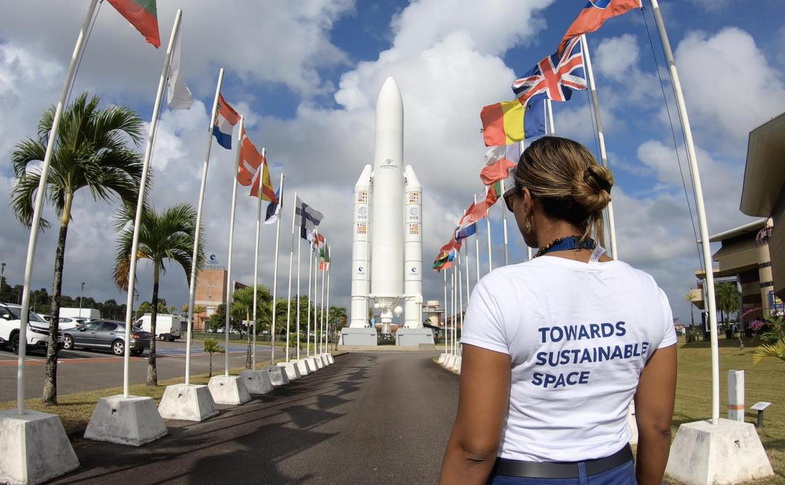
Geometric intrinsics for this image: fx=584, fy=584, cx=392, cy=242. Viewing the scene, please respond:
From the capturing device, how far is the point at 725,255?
2464 inches

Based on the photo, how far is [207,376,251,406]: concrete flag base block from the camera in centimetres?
1311

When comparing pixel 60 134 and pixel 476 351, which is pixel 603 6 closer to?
pixel 476 351

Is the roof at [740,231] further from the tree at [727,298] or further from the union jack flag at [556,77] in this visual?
the union jack flag at [556,77]

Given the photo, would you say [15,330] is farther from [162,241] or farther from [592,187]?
[592,187]

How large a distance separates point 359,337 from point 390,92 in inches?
1030

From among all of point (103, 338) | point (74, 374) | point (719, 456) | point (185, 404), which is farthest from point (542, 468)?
point (103, 338)

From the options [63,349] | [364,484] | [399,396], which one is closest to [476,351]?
[364,484]

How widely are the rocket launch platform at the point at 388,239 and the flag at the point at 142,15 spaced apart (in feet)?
164

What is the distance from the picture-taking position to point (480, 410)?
163 cm

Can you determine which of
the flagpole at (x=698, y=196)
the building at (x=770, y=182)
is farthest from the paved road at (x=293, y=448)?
the building at (x=770, y=182)

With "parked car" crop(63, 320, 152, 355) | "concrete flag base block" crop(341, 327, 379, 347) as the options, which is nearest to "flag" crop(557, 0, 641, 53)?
"parked car" crop(63, 320, 152, 355)

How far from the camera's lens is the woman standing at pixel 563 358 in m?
1.65

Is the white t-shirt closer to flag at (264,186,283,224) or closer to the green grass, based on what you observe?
the green grass

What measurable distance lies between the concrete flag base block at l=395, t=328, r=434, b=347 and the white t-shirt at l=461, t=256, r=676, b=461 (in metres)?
60.5
